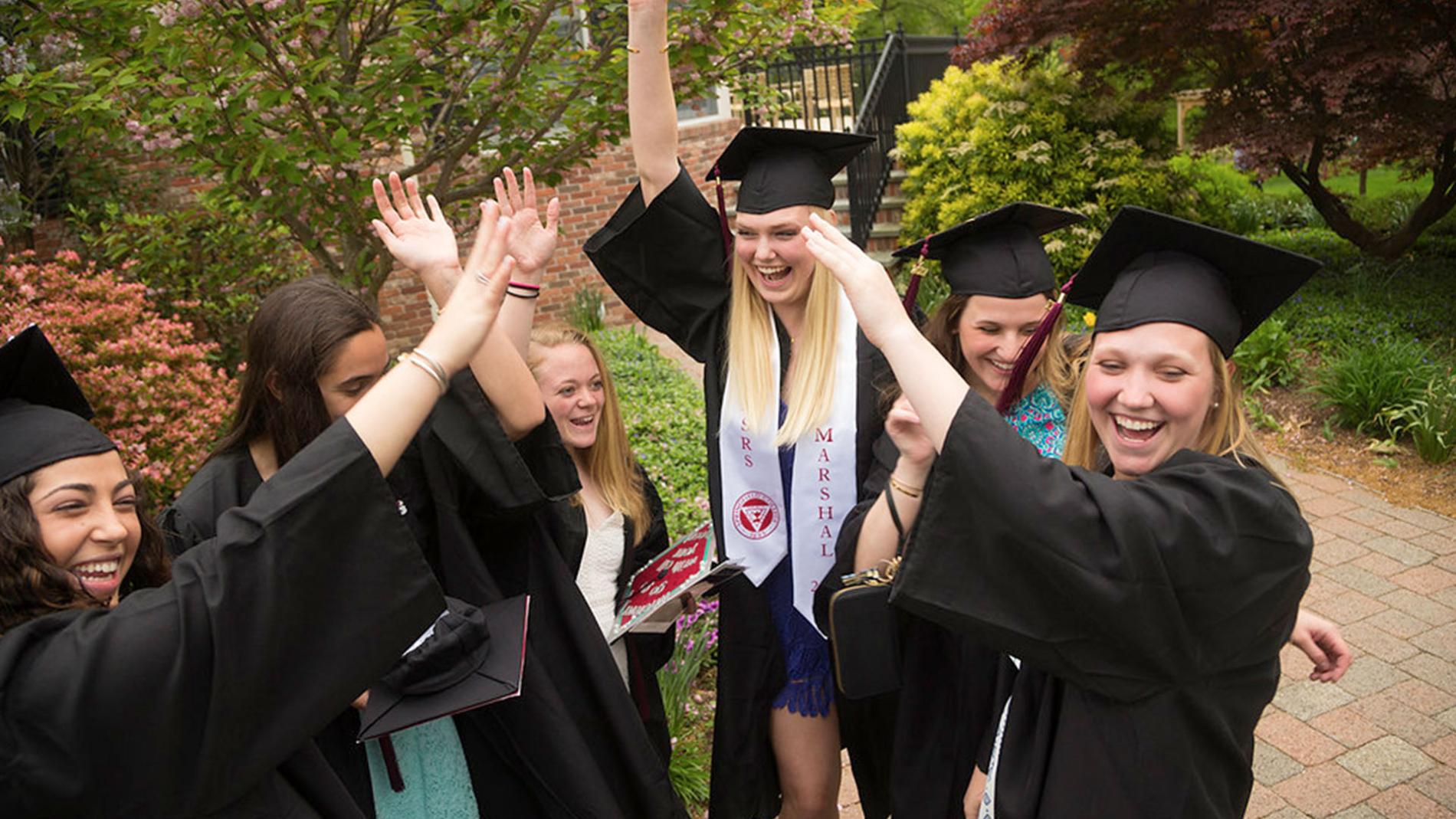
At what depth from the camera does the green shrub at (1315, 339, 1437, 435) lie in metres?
5.84

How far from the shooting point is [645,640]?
272cm

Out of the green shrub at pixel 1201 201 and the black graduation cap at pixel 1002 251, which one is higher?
the black graduation cap at pixel 1002 251

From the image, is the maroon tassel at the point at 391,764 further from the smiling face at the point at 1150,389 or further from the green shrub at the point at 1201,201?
the green shrub at the point at 1201,201

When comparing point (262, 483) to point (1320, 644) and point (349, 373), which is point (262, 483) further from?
point (1320, 644)

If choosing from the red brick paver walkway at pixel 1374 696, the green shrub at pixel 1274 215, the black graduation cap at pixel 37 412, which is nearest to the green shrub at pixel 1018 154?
the green shrub at pixel 1274 215

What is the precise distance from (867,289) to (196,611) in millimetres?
1027

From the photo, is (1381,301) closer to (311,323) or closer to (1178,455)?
(1178,455)

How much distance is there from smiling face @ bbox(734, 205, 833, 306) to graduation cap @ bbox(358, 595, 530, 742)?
1.12 meters

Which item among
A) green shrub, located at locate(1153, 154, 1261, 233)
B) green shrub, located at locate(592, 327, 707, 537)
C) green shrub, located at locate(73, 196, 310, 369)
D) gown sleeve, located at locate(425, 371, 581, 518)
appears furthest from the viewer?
green shrub, located at locate(1153, 154, 1261, 233)

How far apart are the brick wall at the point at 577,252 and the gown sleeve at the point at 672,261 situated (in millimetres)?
6463

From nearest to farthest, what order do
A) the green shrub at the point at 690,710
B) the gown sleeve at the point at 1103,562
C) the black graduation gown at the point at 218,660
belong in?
the black graduation gown at the point at 218,660 < the gown sleeve at the point at 1103,562 < the green shrub at the point at 690,710

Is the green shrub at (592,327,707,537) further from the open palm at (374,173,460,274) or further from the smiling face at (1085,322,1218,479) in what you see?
the smiling face at (1085,322,1218,479)

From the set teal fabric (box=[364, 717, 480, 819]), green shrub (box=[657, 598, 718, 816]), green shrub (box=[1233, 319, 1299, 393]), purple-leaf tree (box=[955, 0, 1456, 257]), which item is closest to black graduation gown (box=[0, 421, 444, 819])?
A: teal fabric (box=[364, 717, 480, 819])

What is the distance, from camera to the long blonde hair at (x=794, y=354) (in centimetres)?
250
